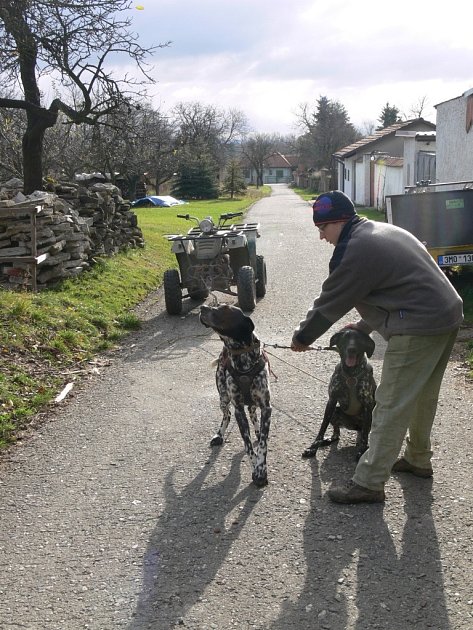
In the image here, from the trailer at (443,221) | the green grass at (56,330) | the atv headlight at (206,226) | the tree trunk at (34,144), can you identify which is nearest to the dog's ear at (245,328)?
the green grass at (56,330)

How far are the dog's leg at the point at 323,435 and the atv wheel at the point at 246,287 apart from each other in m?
5.77

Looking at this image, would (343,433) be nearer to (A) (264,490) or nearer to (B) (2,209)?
(A) (264,490)

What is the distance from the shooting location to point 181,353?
893 centimetres

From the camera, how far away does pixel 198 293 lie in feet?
39.0

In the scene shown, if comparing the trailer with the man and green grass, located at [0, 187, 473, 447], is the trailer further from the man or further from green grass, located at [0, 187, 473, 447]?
the man

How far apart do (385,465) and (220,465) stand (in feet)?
4.51

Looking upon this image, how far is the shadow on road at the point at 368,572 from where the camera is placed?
3.32m

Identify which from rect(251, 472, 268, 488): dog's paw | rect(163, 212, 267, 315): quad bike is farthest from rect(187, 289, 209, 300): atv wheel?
rect(251, 472, 268, 488): dog's paw

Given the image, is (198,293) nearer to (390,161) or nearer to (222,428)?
(222,428)

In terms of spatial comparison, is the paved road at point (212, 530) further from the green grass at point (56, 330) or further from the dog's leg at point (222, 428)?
the green grass at point (56, 330)

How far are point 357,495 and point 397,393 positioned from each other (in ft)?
2.29

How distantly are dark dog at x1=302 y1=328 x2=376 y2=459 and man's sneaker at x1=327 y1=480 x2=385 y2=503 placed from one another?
0.75 m

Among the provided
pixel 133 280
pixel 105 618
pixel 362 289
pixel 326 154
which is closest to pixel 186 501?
pixel 105 618

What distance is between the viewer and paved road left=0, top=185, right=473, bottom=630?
344 centimetres
